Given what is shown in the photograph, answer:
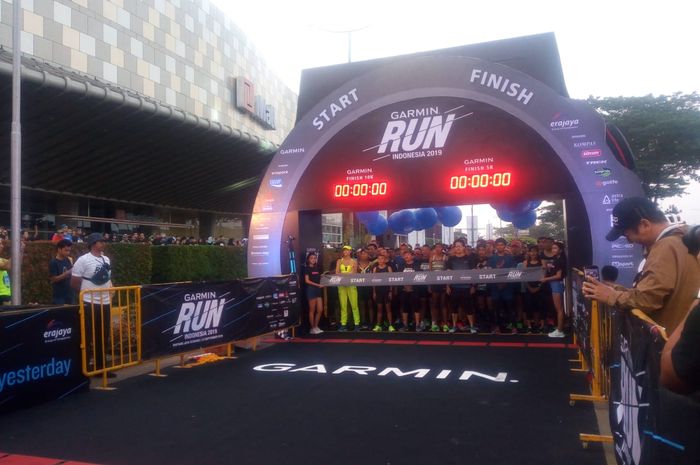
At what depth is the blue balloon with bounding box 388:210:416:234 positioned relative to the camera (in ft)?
53.1

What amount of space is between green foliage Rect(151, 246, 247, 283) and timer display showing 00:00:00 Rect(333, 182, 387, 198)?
10739 mm

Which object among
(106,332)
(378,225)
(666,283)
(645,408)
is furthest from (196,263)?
(645,408)

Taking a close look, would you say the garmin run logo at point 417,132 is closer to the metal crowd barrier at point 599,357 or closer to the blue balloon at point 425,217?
the blue balloon at point 425,217

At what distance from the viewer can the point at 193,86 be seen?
36469 mm

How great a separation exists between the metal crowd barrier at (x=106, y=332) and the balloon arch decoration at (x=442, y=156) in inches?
168

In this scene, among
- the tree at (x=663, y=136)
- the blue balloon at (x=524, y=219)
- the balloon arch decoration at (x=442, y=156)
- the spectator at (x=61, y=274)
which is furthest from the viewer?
the tree at (x=663, y=136)

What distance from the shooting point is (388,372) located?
779 centimetres

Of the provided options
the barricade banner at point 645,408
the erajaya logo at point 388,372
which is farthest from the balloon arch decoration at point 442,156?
the barricade banner at point 645,408

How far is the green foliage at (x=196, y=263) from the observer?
20.3 meters

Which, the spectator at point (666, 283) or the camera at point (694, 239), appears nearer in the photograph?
the camera at point (694, 239)

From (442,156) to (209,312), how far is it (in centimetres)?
531

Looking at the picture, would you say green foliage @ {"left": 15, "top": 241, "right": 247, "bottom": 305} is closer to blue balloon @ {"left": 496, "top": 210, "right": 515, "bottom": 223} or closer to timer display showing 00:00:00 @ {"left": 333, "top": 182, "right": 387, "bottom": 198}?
timer display showing 00:00:00 @ {"left": 333, "top": 182, "right": 387, "bottom": 198}

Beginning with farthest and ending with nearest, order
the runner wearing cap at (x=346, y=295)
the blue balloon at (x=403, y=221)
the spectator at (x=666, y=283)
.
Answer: the blue balloon at (x=403, y=221), the runner wearing cap at (x=346, y=295), the spectator at (x=666, y=283)

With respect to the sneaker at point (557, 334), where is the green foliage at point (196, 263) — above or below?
above
